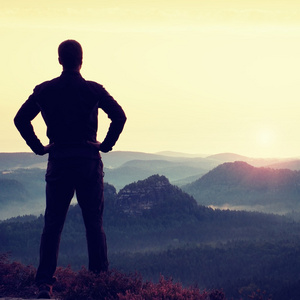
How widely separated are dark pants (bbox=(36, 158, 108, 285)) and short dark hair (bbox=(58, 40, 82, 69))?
109 inches

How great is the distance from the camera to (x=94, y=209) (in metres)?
19.7

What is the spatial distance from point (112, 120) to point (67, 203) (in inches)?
111

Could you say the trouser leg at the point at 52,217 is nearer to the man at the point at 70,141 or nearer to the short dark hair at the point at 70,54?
the man at the point at 70,141

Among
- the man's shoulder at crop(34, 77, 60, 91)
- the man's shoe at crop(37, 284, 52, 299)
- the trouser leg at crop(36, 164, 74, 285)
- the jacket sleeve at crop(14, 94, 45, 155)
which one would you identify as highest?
the man's shoulder at crop(34, 77, 60, 91)

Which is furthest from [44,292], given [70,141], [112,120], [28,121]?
[112,120]

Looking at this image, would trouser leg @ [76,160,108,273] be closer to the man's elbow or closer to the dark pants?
the dark pants

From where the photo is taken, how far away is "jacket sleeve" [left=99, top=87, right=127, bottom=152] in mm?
19219

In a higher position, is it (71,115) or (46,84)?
(46,84)

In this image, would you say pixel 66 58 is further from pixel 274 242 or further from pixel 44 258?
pixel 274 242

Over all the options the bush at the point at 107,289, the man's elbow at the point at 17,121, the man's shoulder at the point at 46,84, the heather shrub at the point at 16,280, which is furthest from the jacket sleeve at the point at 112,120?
the heather shrub at the point at 16,280

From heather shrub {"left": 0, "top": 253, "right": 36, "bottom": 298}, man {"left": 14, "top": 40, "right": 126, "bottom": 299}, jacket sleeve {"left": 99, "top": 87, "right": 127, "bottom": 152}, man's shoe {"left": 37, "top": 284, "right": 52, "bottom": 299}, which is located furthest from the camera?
heather shrub {"left": 0, "top": 253, "right": 36, "bottom": 298}

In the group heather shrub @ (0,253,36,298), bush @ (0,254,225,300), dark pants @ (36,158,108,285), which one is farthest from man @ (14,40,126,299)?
heather shrub @ (0,253,36,298)

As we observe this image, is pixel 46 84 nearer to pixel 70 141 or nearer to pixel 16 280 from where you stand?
pixel 70 141

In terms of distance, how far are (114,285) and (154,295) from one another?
140 centimetres
